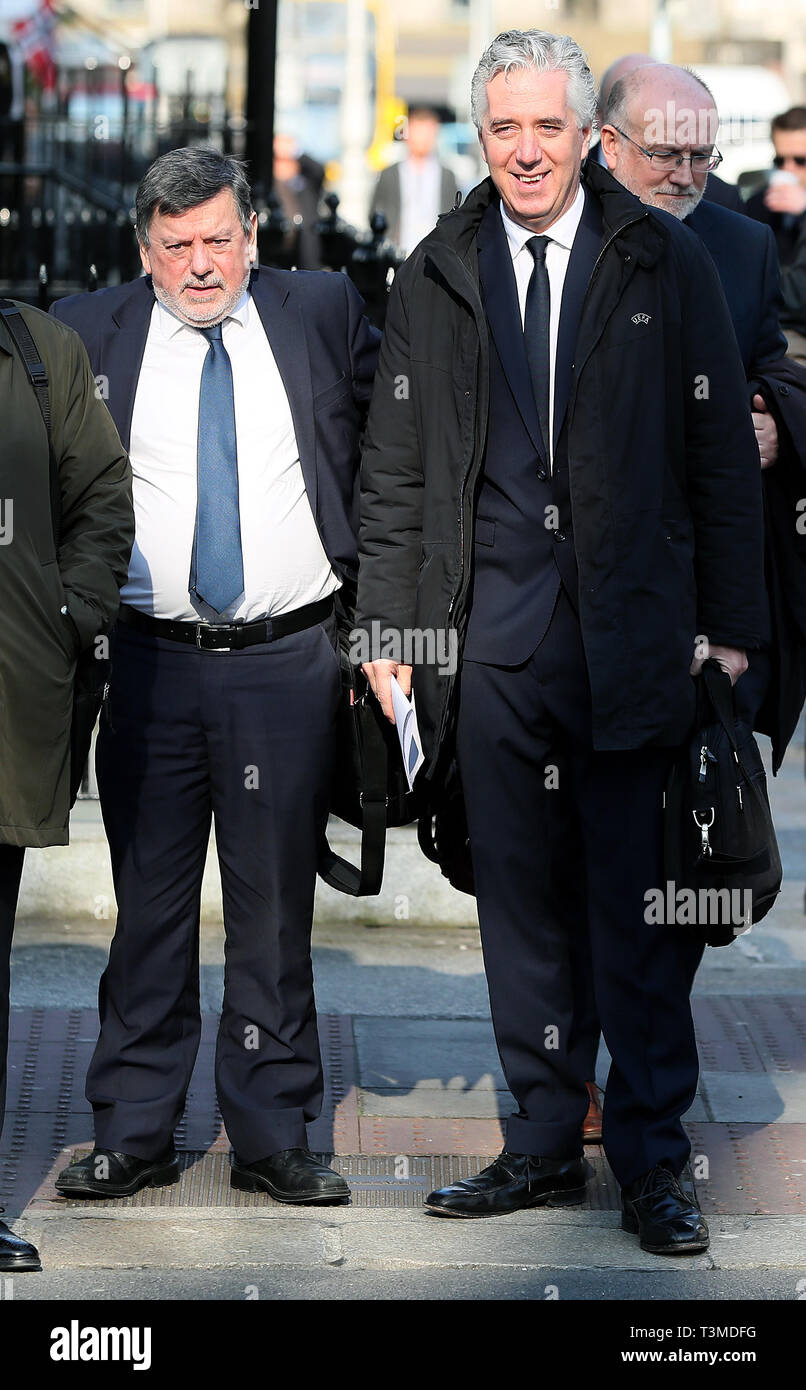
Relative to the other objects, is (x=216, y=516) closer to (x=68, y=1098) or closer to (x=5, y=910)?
(x=5, y=910)

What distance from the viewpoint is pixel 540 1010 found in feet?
14.8

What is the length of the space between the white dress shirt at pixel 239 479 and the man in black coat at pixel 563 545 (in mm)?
173

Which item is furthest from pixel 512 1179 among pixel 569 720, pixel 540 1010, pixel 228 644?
pixel 228 644

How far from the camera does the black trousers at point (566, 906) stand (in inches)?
172

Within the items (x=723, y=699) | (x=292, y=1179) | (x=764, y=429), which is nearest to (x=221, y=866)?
(x=292, y=1179)

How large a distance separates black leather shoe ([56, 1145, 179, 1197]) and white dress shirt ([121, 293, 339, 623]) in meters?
1.18

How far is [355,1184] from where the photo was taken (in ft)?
15.2

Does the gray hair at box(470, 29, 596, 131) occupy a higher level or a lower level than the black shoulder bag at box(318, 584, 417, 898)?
higher

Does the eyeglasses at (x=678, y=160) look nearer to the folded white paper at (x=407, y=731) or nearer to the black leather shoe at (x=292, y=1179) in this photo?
the folded white paper at (x=407, y=731)

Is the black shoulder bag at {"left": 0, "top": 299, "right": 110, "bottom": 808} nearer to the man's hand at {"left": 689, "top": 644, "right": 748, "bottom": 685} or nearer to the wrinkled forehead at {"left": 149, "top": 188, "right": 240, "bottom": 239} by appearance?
the wrinkled forehead at {"left": 149, "top": 188, "right": 240, "bottom": 239}

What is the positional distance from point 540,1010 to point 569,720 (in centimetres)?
65

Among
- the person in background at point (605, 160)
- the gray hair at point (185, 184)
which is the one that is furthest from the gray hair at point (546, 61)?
the person in background at point (605, 160)

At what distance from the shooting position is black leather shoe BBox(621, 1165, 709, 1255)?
4.24m

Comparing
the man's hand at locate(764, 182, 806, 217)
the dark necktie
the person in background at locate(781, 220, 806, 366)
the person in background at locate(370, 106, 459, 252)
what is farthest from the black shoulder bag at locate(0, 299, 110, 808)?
the person in background at locate(370, 106, 459, 252)
